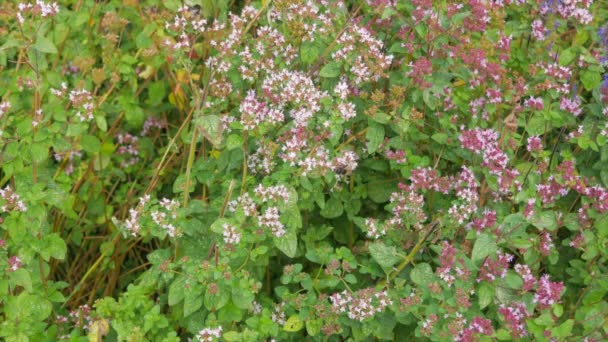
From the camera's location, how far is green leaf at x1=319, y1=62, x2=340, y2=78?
267cm

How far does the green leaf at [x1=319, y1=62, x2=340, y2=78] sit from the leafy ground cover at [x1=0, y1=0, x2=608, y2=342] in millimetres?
16

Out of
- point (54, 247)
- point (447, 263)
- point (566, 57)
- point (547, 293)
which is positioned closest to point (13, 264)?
point (54, 247)

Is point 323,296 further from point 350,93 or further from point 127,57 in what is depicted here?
point 127,57

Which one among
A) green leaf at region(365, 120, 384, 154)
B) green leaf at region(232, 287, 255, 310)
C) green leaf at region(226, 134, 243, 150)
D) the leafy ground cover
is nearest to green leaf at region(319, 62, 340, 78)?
the leafy ground cover

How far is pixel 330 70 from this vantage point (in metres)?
2.70

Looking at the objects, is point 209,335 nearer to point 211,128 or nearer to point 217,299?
point 217,299

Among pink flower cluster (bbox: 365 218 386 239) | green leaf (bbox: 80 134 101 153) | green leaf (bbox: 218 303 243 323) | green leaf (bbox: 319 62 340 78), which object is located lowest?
green leaf (bbox: 218 303 243 323)

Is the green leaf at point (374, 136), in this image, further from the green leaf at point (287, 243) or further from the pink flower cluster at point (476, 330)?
the pink flower cluster at point (476, 330)

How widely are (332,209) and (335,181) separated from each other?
181 millimetres

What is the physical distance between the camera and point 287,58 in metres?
2.79

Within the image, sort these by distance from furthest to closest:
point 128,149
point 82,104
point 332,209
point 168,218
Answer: point 128,149 → point 332,209 → point 82,104 → point 168,218

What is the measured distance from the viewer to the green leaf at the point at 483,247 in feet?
7.87

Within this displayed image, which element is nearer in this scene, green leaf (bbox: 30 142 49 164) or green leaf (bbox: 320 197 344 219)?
green leaf (bbox: 30 142 49 164)

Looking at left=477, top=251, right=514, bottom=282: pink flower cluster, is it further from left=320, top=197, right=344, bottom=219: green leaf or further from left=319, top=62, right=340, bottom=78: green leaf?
left=319, top=62, right=340, bottom=78: green leaf
